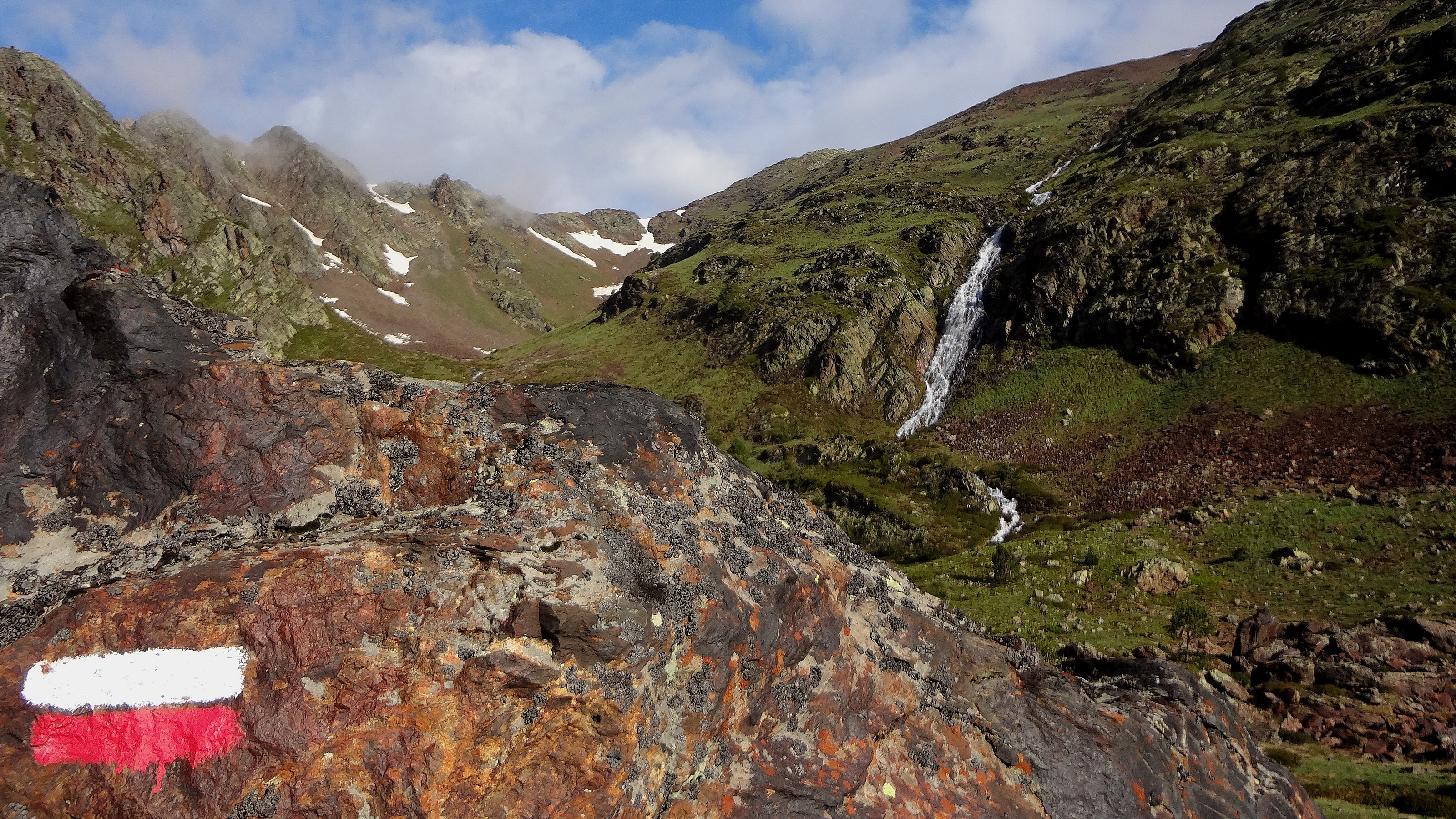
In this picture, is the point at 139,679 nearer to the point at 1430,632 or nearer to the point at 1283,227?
the point at 1430,632

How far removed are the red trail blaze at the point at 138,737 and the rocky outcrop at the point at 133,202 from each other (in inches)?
6723

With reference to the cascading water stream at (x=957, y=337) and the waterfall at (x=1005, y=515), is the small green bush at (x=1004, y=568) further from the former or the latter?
the cascading water stream at (x=957, y=337)

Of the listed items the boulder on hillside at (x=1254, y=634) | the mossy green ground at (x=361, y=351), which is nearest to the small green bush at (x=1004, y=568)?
the boulder on hillside at (x=1254, y=634)

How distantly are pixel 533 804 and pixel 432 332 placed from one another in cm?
→ 20517

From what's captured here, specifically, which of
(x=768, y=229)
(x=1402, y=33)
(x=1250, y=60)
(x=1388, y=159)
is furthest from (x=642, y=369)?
(x=1250, y=60)

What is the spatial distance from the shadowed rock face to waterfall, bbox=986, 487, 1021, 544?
120 feet

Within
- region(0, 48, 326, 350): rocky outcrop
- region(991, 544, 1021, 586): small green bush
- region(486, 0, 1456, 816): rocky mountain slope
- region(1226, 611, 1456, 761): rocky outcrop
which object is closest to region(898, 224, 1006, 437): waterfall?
region(486, 0, 1456, 816): rocky mountain slope

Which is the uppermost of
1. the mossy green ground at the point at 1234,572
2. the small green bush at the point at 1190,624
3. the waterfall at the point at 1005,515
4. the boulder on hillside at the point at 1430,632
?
the boulder on hillside at the point at 1430,632

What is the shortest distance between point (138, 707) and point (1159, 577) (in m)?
35.5

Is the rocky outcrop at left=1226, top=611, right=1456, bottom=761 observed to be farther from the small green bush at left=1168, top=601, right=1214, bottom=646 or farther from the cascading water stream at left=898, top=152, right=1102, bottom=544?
the cascading water stream at left=898, top=152, right=1102, bottom=544

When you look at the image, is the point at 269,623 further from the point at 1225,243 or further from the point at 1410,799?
the point at 1225,243

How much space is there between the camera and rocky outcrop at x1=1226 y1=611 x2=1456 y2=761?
17109 millimetres

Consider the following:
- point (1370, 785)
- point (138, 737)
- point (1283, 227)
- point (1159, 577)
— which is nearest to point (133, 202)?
point (138, 737)

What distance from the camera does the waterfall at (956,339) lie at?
7462cm
